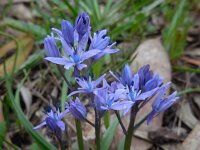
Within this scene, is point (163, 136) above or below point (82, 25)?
below

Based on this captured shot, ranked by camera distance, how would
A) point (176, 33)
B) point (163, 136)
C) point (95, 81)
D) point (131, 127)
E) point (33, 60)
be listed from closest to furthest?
point (95, 81), point (131, 127), point (163, 136), point (33, 60), point (176, 33)

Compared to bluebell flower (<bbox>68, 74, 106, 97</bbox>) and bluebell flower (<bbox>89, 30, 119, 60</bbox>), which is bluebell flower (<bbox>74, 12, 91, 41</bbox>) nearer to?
bluebell flower (<bbox>89, 30, 119, 60</bbox>)

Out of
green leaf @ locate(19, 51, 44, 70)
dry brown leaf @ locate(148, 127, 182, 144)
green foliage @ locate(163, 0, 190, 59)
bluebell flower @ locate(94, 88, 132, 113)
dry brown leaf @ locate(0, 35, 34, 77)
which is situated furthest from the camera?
green foliage @ locate(163, 0, 190, 59)

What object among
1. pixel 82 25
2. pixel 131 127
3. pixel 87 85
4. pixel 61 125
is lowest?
pixel 131 127

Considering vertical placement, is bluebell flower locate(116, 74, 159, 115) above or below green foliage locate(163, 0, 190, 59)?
above

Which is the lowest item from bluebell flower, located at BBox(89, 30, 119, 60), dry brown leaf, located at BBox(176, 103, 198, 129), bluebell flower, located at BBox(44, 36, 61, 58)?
dry brown leaf, located at BBox(176, 103, 198, 129)

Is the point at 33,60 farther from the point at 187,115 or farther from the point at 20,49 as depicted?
the point at 187,115

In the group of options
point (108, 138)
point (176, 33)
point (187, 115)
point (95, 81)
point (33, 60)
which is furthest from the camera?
point (176, 33)

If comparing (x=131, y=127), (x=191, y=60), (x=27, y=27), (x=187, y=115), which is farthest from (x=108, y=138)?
(x=27, y=27)

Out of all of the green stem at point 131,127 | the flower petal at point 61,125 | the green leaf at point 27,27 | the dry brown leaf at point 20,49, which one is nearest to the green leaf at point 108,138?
the green stem at point 131,127

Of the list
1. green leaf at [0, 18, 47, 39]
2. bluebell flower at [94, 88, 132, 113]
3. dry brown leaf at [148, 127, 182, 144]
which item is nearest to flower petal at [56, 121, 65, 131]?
bluebell flower at [94, 88, 132, 113]

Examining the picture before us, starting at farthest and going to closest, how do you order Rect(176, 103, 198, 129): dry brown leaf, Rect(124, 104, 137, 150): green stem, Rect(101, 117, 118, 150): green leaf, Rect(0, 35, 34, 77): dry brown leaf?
Rect(0, 35, 34, 77): dry brown leaf
Rect(176, 103, 198, 129): dry brown leaf
Rect(101, 117, 118, 150): green leaf
Rect(124, 104, 137, 150): green stem
